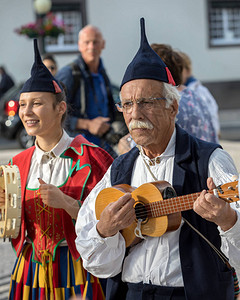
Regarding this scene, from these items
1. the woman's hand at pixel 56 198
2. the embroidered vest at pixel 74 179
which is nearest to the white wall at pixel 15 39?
the embroidered vest at pixel 74 179

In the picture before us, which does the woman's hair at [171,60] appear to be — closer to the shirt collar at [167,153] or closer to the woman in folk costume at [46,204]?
the woman in folk costume at [46,204]

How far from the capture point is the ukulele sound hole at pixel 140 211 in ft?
8.39

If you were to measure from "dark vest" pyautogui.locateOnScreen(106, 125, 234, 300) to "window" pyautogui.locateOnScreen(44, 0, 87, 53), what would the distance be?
68.5 feet

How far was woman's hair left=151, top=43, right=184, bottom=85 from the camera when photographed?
141 inches

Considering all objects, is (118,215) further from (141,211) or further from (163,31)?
(163,31)

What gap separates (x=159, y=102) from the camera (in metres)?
2.53

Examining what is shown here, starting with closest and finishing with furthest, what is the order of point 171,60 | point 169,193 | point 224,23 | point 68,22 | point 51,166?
point 169,193 → point 51,166 → point 171,60 → point 68,22 → point 224,23

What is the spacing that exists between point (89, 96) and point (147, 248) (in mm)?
2899

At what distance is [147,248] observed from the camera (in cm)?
250

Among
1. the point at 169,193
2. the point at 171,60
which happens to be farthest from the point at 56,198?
the point at 171,60

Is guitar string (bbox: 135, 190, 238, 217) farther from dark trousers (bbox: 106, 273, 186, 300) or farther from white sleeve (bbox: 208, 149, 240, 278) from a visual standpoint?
dark trousers (bbox: 106, 273, 186, 300)

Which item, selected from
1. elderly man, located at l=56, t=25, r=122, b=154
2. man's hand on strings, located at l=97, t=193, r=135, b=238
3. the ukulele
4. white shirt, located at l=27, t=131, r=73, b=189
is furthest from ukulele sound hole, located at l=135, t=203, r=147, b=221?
elderly man, located at l=56, t=25, r=122, b=154

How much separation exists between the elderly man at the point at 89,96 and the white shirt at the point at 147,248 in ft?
7.90

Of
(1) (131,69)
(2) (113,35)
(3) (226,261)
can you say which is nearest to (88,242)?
(3) (226,261)
